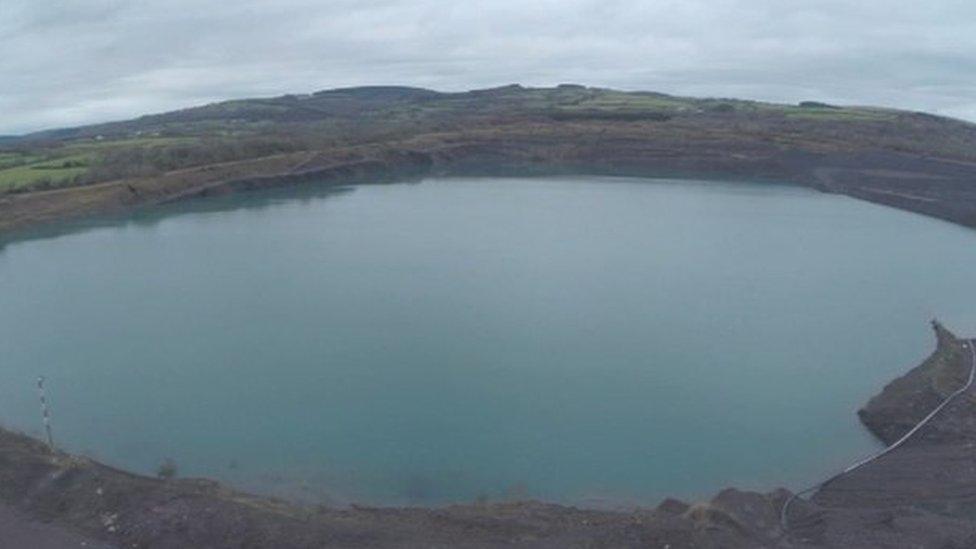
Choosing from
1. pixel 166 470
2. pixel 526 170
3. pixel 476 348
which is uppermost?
pixel 526 170

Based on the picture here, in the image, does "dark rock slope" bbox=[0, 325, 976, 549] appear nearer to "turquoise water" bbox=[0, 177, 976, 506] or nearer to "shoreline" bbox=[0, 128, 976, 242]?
"turquoise water" bbox=[0, 177, 976, 506]

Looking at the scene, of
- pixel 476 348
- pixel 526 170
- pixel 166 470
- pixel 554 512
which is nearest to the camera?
pixel 554 512

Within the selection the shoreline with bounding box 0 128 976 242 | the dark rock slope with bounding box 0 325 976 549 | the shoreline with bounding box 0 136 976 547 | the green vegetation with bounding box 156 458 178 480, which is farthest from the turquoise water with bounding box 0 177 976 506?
the shoreline with bounding box 0 128 976 242

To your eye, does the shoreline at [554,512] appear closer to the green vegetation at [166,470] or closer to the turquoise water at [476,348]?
the green vegetation at [166,470]

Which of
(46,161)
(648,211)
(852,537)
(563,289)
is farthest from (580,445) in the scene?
(46,161)

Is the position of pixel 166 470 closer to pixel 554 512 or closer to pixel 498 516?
pixel 498 516

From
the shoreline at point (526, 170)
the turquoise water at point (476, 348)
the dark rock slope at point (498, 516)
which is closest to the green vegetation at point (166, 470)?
the turquoise water at point (476, 348)

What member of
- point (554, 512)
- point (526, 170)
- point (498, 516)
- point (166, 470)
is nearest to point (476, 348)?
point (166, 470)

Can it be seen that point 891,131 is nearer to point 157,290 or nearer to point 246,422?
point 157,290
